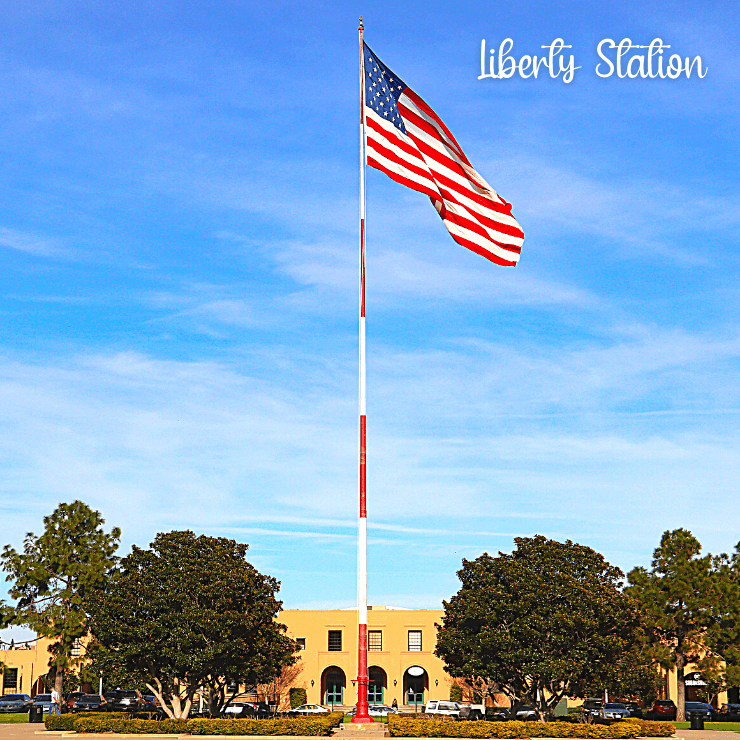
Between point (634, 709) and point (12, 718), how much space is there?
42559 millimetres

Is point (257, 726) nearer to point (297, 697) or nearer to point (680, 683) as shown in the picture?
point (680, 683)

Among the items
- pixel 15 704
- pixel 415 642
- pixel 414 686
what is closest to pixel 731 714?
pixel 415 642

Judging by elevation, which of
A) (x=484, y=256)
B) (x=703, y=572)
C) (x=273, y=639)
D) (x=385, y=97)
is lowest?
Result: (x=273, y=639)

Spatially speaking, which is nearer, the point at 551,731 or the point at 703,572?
the point at 551,731

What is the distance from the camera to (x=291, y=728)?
1462 inches

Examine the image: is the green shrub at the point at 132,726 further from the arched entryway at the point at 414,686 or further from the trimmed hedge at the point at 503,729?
the arched entryway at the point at 414,686

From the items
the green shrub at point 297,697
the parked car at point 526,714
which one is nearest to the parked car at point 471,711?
Result: the parked car at point 526,714

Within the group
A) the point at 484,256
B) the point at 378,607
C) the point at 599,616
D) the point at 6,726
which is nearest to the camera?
the point at 484,256

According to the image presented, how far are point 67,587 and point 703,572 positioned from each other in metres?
43.6

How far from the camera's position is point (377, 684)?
255 feet

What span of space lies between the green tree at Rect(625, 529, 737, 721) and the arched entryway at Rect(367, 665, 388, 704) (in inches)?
990

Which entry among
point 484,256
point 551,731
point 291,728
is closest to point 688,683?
point 551,731

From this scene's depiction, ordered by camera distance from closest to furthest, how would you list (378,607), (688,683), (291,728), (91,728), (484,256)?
(484,256) → (291,728) → (91,728) → (688,683) → (378,607)

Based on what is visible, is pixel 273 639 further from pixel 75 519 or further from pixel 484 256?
pixel 484 256
